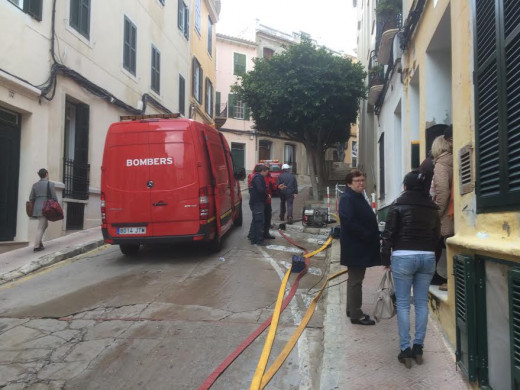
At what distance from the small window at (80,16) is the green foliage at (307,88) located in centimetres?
958

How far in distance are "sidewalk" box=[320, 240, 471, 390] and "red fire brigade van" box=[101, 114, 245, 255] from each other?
3.67 meters

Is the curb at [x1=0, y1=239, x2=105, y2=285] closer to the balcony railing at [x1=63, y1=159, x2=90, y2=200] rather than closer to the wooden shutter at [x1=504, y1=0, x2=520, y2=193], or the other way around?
the balcony railing at [x1=63, y1=159, x2=90, y2=200]

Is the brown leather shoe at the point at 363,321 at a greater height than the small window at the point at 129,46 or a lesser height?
lesser

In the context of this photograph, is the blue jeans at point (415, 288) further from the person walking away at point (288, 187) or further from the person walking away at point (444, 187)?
the person walking away at point (288, 187)

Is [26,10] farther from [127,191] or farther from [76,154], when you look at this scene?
[127,191]

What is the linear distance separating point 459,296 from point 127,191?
6.01 m

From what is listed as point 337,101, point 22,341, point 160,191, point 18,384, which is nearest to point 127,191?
point 160,191

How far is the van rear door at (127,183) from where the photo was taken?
7801 mm

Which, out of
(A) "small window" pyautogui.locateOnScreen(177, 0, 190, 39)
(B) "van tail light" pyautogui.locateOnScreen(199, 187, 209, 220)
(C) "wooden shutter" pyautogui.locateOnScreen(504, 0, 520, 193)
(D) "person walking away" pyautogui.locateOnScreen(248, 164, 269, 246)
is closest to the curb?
(B) "van tail light" pyautogui.locateOnScreen(199, 187, 209, 220)

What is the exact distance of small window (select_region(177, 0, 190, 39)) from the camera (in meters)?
19.2

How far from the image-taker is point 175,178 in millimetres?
7766

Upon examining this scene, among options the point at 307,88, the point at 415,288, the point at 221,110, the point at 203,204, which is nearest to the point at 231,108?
the point at 221,110

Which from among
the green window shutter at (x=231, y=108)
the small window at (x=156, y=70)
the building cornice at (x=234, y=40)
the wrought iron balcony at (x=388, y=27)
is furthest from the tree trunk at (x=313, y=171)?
the building cornice at (x=234, y=40)

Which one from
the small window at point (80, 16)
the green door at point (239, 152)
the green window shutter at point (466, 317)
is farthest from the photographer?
the green door at point (239, 152)
